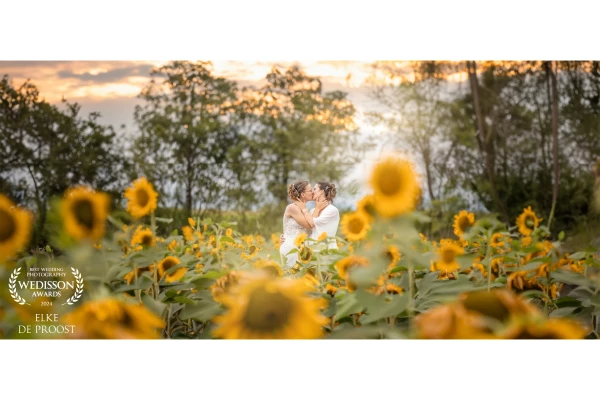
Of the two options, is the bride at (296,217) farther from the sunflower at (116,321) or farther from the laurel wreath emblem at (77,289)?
the laurel wreath emblem at (77,289)

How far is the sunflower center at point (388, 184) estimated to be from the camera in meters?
2.46

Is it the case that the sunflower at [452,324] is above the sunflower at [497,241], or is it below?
below

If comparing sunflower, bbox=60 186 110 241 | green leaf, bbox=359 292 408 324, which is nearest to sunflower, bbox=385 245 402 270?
green leaf, bbox=359 292 408 324

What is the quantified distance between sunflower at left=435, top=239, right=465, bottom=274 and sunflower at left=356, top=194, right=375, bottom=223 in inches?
13.5

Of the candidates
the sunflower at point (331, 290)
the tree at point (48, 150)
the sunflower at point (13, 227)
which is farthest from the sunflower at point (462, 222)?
the sunflower at point (13, 227)

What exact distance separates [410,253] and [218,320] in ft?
2.49

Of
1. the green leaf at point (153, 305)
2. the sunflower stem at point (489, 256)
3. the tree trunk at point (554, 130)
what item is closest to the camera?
the green leaf at point (153, 305)

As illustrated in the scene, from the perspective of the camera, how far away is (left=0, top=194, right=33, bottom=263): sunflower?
2721 mm

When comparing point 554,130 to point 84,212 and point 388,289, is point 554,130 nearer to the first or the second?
point 388,289

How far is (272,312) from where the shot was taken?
2164mm

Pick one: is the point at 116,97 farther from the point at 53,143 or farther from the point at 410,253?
the point at 410,253

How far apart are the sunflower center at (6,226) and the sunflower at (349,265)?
4.55 ft

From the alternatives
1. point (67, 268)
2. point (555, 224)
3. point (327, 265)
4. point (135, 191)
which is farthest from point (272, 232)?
point (555, 224)
